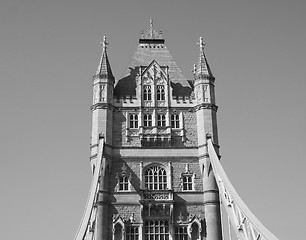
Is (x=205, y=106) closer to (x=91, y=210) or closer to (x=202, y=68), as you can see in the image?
(x=202, y=68)

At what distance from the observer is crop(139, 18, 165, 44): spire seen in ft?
161

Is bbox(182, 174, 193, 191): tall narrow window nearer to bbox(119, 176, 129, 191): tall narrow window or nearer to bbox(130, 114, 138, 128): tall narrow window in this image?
bbox(119, 176, 129, 191): tall narrow window

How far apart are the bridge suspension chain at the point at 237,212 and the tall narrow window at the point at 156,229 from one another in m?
5.13

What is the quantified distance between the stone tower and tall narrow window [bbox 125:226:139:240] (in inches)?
3.0

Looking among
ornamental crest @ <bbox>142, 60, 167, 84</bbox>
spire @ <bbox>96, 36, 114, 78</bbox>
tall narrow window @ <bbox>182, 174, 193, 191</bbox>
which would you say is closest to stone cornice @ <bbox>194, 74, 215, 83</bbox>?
ornamental crest @ <bbox>142, 60, 167, 84</bbox>

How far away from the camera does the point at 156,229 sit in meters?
38.7

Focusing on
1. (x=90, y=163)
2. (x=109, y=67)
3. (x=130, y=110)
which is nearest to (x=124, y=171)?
(x=90, y=163)

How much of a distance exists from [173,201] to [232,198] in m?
6.09

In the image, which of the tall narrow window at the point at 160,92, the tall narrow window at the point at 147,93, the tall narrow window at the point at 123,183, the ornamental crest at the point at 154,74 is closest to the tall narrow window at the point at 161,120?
the tall narrow window at the point at 160,92

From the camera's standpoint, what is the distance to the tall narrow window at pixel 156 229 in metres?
38.4

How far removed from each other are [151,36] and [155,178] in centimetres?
1572

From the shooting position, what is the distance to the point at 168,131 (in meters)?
41.9

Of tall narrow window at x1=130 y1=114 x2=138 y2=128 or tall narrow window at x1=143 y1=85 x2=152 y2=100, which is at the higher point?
tall narrow window at x1=143 y1=85 x2=152 y2=100

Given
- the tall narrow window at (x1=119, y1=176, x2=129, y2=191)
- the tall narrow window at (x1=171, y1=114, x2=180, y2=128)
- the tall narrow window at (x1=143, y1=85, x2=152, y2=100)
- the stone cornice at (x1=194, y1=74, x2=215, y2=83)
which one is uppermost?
the stone cornice at (x1=194, y1=74, x2=215, y2=83)
